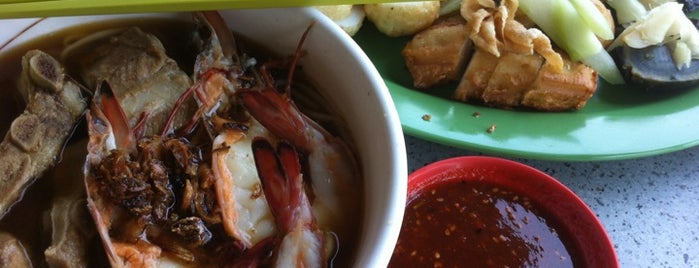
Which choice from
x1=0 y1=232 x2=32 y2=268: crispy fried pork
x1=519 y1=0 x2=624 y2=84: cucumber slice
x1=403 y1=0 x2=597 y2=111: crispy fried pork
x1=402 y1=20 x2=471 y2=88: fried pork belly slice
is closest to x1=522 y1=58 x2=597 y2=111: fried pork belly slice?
x1=403 y1=0 x2=597 y2=111: crispy fried pork

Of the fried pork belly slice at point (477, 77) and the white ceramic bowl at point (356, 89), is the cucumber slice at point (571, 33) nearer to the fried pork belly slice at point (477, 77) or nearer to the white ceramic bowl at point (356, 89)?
the fried pork belly slice at point (477, 77)

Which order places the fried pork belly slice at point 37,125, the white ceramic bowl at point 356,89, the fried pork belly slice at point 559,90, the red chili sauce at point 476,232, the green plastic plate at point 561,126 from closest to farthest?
the white ceramic bowl at point 356,89
the fried pork belly slice at point 37,125
the red chili sauce at point 476,232
the green plastic plate at point 561,126
the fried pork belly slice at point 559,90

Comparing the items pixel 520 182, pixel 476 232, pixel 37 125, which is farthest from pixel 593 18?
pixel 37 125

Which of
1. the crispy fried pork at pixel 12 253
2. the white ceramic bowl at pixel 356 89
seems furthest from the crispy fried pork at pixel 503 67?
the crispy fried pork at pixel 12 253

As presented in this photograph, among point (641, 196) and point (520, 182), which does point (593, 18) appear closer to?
point (641, 196)

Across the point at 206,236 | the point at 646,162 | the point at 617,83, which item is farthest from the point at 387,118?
the point at 617,83

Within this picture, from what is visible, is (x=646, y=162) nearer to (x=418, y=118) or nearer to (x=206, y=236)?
(x=418, y=118)
